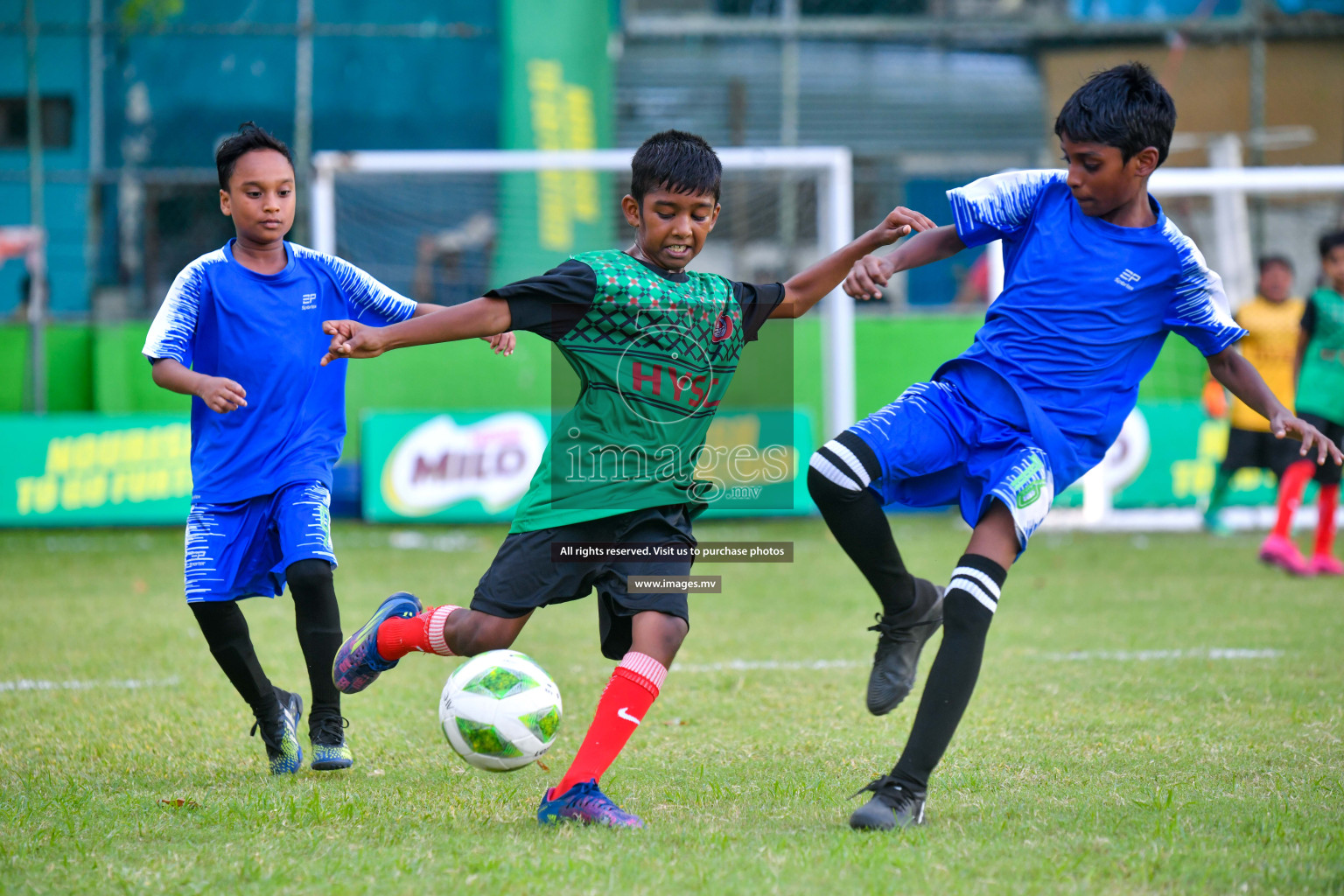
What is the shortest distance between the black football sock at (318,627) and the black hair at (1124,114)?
2413 mm

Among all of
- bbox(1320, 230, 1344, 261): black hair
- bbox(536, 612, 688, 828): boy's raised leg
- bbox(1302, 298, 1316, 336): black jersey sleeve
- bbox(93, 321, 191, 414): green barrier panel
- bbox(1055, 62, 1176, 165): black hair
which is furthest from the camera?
bbox(93, 321, 191, 414): green barrier panel

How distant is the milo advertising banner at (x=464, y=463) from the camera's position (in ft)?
36.5

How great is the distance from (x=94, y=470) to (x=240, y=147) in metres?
7.53

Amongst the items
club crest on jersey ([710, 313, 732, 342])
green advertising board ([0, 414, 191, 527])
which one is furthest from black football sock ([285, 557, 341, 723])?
green advertising board ([0, 414, 191, 527])

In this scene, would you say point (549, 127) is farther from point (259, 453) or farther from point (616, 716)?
point (616, 716)

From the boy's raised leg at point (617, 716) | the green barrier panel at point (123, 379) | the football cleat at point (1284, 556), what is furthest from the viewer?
the green barrier panel at point (123, 379)

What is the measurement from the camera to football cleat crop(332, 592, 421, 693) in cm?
393

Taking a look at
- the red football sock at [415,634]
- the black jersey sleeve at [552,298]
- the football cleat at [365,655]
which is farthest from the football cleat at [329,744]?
the black jersey sleeve at [552,298]

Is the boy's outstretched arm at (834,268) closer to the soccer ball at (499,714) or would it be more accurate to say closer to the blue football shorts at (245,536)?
the soccer ball at (499,714)

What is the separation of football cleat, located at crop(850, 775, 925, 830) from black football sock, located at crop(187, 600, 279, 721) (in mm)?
1863

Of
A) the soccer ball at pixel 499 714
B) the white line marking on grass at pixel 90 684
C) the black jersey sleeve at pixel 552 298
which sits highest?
the black jersey sleeve at pixel 552 298

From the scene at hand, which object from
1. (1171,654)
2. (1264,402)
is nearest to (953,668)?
(1264,402)

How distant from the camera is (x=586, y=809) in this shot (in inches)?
132

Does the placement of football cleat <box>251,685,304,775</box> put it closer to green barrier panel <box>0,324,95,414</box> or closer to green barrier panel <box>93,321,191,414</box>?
green barrier panel <box>93,321,191,414</box>
